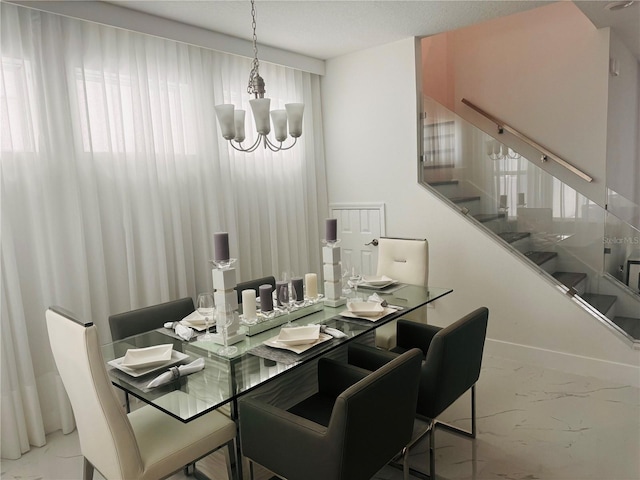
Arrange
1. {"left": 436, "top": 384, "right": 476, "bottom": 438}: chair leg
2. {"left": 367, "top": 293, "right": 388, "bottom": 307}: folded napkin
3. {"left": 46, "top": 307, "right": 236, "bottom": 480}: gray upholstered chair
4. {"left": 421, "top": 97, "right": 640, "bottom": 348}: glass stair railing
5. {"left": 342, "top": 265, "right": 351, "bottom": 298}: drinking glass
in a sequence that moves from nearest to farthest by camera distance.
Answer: {"left": 46, "top": 307, "right": 236, "bottom": 480}: gray upholstered chair < {"left": 436, "top": 384, "right": 476, "bottom": 438}: chair leg < {"left": 367, "top": 293, "right": 388, "bottom": 307}: folded napkin < {"left": 342, "top": 265, "right": 351, "bottom": 298}: drinking glass < {"left": 421, "top": 97, "right": 640, "bottom": 348}: glass stair railing

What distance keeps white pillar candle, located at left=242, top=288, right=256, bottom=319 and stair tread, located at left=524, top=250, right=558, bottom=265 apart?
242 centimetres

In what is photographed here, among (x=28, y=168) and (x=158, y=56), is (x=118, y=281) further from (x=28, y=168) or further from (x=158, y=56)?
(x=158, y=56)

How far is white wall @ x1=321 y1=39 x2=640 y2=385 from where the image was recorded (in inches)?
134

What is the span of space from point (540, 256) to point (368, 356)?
201cm

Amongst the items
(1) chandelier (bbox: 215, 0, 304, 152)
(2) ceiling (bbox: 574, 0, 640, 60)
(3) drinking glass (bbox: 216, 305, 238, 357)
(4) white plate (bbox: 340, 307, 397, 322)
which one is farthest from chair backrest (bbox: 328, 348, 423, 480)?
(2) ceiling (bbox: 574, 0, 640, 60)

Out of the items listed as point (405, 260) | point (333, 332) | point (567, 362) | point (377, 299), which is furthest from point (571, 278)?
point (333, 332)

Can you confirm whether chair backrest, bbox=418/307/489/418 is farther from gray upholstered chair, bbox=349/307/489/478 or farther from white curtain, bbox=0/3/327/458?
white curtain, bbox=0/3/327/458

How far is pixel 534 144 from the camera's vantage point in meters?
4.36

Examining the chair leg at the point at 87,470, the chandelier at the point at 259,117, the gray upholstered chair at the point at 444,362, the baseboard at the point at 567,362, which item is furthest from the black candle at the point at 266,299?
the baseboard at the point at 567,362

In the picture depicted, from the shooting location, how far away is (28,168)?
8.74ft

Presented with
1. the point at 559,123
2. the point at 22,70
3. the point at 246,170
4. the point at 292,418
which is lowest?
A: the point at 292,418

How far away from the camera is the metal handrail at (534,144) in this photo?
A: 4.10 m

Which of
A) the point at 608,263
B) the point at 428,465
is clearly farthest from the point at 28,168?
the point at 608,263

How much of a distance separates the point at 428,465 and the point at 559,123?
3.48m
